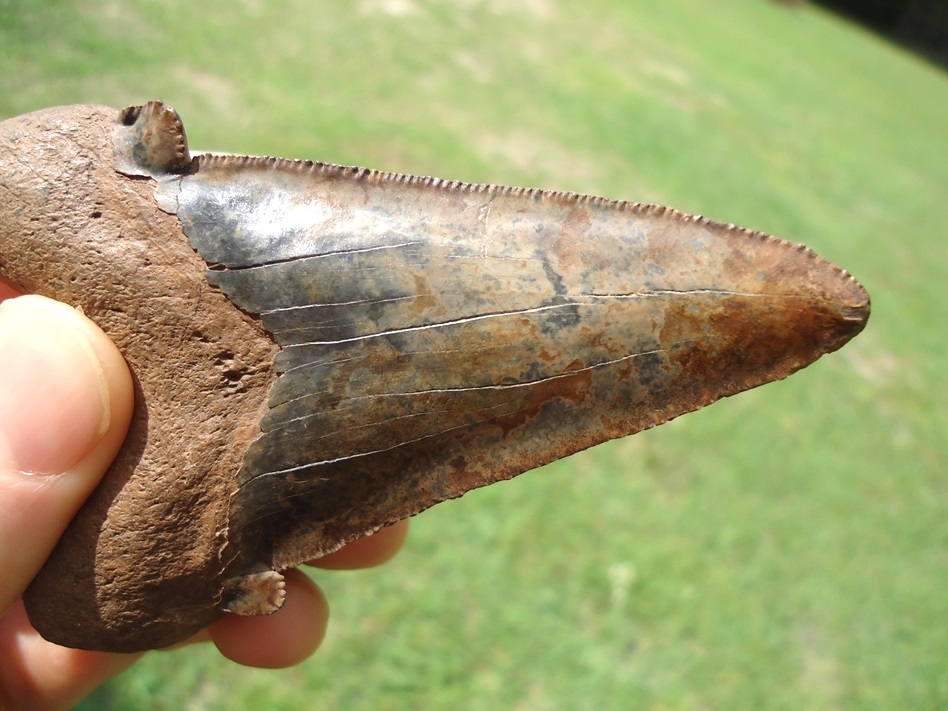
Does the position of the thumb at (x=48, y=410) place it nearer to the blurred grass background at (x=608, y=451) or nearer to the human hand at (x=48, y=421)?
the human hand at (x=48, y=421)

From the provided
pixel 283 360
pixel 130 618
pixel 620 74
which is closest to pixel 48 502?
pixel 130 618

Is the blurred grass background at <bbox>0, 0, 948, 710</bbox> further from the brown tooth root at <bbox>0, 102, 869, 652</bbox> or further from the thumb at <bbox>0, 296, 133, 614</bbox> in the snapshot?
the brown tooth root at <bbox>0, 102, 869, 652</bbox>

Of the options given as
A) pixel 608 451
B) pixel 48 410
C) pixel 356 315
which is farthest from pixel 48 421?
pixel 608 451

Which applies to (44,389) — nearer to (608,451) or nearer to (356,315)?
(356,315)

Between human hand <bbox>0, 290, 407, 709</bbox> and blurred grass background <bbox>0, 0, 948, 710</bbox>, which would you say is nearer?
human hand <bbox>0, 290, 407, 709</bbox>

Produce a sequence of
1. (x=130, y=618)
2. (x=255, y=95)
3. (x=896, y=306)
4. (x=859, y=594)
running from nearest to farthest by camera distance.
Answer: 1. (x=130, y=618)
2. (x=859, y=594)
3. (x=255, y=95)
4. (x=896, y=306)

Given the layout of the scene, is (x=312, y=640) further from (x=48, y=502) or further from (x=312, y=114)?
(x=312, y=114)

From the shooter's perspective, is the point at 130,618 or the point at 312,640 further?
the point at 312,640

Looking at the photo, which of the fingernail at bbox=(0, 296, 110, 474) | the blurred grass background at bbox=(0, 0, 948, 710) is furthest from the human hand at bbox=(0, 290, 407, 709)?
the blurred grass background at bbox=(0, 0, 948, 710)
